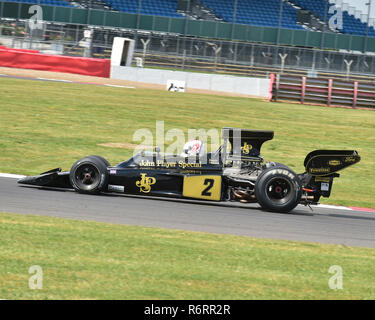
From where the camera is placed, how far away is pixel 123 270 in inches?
227

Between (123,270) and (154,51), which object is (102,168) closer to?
(123,270)

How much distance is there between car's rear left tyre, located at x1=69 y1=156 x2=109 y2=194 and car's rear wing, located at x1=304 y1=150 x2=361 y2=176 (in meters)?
3.19

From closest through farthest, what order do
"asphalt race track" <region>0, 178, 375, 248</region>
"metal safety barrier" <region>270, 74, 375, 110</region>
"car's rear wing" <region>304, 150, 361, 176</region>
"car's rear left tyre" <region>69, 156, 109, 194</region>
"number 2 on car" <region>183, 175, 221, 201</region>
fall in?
"asphalt race track" <region>0, 178, 375, 248</region> < "car's rear wing" <region>304, 150, 361, 176</region> < "number 2 on car" <region>183, 175, 221, 201</region> < "car's rear left tyre" <region>69, 156, 109, 194</region> < "metal safety barrier" <region>270, 74, 375, 110</region>

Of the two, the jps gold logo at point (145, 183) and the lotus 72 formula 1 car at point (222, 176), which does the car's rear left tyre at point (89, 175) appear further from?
the jps gold logo at point (145, 183)

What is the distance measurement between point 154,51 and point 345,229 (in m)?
31.6

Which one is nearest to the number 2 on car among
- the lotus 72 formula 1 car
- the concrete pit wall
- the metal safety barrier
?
the lotus 72 formula 1 car

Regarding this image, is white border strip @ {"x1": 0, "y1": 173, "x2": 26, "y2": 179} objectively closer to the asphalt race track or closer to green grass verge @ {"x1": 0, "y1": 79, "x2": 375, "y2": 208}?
green grass verge @ {"x1": 0, "y1": 79, "x2": 375, "y2": 208}

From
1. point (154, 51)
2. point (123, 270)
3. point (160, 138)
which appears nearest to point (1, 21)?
point (154, 51)

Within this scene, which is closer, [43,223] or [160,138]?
[43,223]

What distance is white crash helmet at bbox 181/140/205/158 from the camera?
9.68 meters

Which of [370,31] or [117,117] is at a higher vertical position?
[370,31]

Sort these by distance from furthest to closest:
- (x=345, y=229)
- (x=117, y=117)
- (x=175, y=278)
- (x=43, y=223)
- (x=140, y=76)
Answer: (x=140, y=76) → (x=117, y=117) → (x=345, y=229) → (x=43, y=223) → (x=175, y=278)

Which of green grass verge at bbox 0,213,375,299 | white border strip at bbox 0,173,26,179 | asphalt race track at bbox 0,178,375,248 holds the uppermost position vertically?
white border strip at bbox 0,173,26,179

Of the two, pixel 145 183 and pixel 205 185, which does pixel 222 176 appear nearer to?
pixel 205 185
